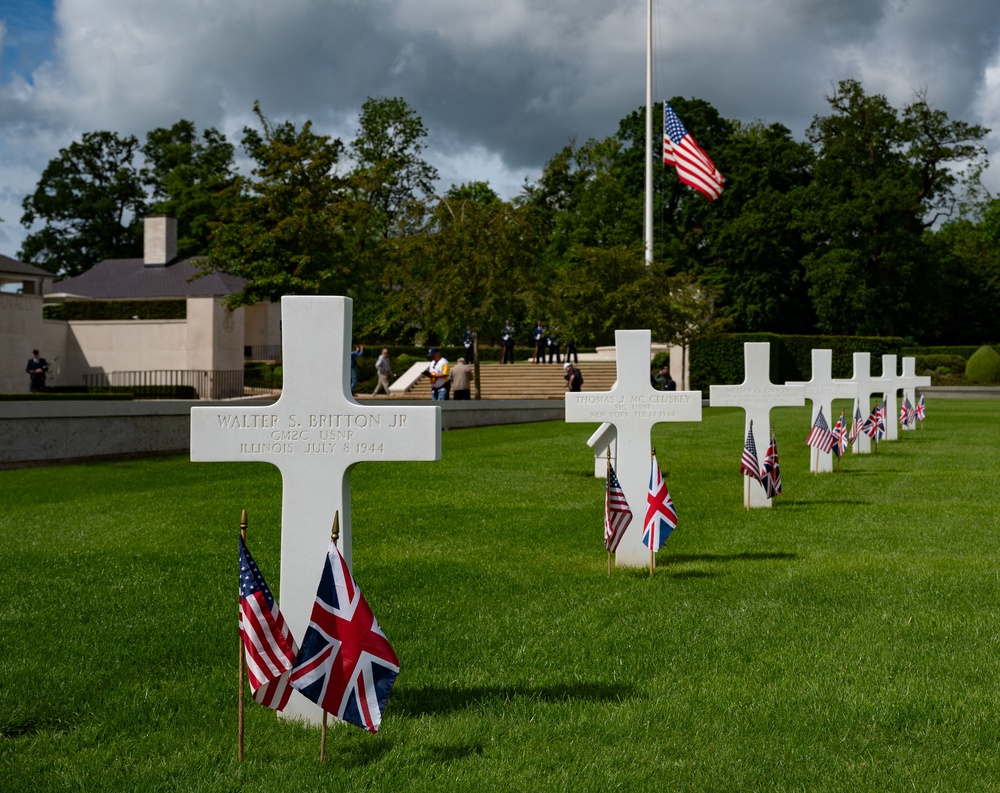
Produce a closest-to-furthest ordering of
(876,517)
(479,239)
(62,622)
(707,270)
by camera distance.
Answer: (62,622) → (876,517) → (479,239) → (707,270)

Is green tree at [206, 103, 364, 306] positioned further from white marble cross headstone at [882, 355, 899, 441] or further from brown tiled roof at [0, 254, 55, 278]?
white marble cross headstone at [882, 355, 899, 441]

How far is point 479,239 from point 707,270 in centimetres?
2920

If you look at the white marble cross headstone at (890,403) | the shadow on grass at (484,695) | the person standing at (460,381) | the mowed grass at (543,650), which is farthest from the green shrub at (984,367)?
the shadow on grass at (484,695)

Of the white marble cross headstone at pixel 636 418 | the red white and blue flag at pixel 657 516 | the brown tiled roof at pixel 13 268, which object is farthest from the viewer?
the brown tiled roof at pixel 13 268

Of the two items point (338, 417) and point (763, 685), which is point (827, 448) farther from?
point (338, 417)

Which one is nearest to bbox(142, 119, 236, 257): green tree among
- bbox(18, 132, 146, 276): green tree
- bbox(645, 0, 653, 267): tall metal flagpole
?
bbox(18, 132, 146, 276): green tree

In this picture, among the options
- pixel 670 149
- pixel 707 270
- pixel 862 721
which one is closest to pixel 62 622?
pixel 862 721

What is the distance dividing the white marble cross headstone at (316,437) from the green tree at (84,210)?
76.5 meters

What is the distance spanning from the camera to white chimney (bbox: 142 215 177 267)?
63219 millimetres

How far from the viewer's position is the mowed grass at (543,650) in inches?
193

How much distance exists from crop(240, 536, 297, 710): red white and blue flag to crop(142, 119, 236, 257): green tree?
61.4m

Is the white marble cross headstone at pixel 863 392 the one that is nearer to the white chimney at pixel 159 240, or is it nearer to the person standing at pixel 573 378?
the person standing at pixel 573 378

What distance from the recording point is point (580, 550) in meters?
10.7

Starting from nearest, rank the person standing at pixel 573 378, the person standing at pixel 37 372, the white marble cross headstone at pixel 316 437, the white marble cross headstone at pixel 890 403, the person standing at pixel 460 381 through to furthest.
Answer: the white marble cross headstone at pixel 316 437
the white marble cross headstone at pixel 890 403
the person standing at pixel 460 381
the person standing at pixel 37 372
the person standing at pixel 573 378
